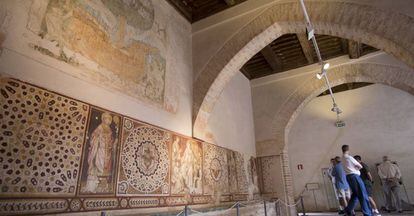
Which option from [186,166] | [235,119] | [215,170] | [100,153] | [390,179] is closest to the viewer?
[100,153]

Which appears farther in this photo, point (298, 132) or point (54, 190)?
point (298, 132)

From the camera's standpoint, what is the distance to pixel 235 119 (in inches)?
293

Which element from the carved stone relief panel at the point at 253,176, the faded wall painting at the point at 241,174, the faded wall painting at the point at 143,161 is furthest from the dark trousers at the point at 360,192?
the faded wall painting at the point at 143,161

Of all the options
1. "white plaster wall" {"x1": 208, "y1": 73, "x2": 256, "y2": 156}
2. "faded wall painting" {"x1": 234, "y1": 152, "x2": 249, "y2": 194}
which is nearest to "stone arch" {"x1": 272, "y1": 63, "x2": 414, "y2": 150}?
"white plaster wall" {"x1": 208, "y1": 73, "x2": 256, "y2": 156}

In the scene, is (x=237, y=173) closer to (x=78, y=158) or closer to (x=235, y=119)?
(x=235, y=119)

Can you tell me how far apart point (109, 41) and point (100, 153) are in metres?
1.67

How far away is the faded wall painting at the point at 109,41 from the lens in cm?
300

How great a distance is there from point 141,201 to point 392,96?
9994 millimetres

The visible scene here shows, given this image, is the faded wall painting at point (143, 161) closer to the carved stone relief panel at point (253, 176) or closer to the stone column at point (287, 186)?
the carved stone relief panel at point (253, 176)

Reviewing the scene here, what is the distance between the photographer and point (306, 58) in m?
Result: 7.65

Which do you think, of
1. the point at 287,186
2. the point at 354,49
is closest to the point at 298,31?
the point at 354,49

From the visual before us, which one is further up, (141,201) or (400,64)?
(400,64)

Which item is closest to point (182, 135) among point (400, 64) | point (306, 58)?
point (306, 58)

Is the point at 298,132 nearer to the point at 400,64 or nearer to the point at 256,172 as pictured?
the point at 256,172
